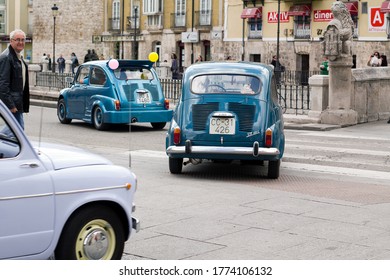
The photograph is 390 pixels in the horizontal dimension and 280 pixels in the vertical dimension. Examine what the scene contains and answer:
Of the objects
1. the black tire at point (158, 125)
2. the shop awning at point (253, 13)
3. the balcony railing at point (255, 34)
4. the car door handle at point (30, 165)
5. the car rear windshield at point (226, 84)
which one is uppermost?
the shop awning at point (253, 13)

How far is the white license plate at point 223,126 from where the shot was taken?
12516mm

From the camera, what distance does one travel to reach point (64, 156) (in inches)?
261

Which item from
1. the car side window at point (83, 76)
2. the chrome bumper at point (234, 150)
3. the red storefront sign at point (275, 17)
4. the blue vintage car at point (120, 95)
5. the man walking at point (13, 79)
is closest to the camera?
the man walking at point (13, 79)

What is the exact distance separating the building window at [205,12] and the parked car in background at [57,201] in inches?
2055

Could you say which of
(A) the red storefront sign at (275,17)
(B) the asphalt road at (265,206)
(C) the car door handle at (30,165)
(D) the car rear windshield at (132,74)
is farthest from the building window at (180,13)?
(C) the car door handle at (30,165)

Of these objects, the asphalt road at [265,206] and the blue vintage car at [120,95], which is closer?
the asphalt road at [265,206]

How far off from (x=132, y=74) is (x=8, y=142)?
1404 cm

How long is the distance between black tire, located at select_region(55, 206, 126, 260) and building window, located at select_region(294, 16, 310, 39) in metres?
46.7

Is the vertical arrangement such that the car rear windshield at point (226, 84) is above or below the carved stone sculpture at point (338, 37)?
below

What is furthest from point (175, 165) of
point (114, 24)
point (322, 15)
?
point (114, 24)

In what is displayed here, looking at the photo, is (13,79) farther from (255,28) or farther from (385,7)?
(255,28)

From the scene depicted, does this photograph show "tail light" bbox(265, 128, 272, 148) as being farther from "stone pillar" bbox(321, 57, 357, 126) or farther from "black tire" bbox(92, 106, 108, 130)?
"stone pillar" bbox(321, 57, 357, 126)

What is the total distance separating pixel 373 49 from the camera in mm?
48656

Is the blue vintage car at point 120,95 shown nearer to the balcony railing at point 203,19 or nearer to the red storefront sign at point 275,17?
the red storefront sign at point 275,17
